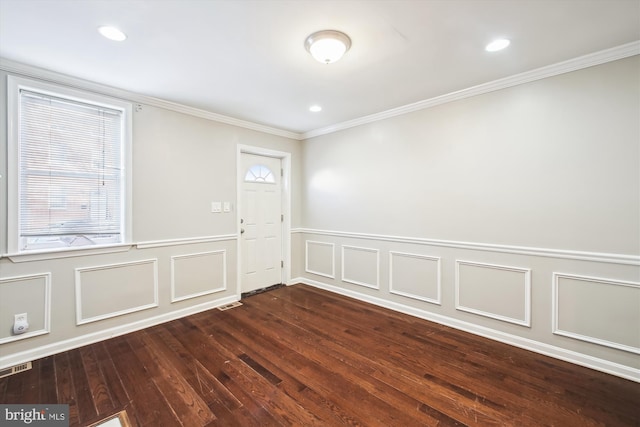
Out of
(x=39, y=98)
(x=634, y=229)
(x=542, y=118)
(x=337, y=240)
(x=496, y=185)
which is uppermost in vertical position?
(x=39, y=98)

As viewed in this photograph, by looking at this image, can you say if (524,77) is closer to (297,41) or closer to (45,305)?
(297,41)

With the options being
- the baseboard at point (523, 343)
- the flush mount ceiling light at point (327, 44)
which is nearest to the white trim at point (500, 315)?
the baseboard at point (523, 343)

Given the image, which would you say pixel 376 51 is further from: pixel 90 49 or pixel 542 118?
pixel 90 49

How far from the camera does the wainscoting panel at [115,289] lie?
2.68m

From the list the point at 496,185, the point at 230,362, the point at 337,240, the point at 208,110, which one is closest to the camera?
the point at 230,362

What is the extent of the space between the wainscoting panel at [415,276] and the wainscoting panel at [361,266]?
24 cm

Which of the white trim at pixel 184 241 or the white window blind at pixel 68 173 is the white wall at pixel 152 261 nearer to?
the white trim at pixel 184 241

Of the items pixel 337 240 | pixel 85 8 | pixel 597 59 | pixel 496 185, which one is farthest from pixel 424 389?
pixel 85 8

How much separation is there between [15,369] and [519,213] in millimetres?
4582

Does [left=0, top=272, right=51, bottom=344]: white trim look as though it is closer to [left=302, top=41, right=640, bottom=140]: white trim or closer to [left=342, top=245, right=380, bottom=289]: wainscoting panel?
[left=342, top=245, right=380, bottom=289]: wainscoting panel

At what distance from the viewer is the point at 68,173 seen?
264 cm

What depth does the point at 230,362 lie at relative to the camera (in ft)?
7.77

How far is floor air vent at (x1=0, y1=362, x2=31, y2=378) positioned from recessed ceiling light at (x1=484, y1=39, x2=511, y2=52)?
177 inches

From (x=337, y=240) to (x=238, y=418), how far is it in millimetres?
2720
